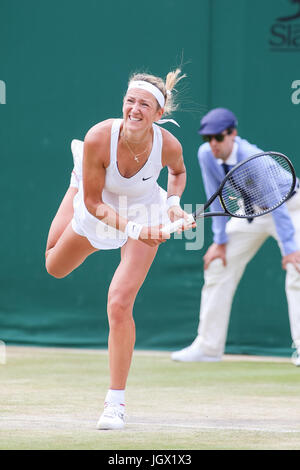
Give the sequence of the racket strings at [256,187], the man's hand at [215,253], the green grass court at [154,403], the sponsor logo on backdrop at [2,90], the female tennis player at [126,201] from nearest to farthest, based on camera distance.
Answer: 1. the green grass court at [154,403]
2. the female tennis player at [126,201]
3. the racket strings at [256,187]
4. the man's hand at [215,253]
5. the sponsor logo on backdrop at [2,90]

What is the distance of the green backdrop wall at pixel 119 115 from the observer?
261 inches

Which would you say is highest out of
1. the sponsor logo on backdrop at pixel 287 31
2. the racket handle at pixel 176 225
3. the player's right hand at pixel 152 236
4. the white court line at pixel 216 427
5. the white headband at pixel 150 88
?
the sponsor logo on backdrop at pixel 287 31

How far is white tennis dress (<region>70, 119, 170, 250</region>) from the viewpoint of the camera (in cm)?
414

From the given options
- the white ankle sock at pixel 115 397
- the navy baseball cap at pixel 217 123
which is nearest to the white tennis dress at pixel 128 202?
the white ankle sock at pixel 115 397

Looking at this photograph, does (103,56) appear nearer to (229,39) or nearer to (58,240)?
(229,39)

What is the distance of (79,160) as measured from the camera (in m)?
4.56

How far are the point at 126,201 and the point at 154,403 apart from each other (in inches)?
40.4

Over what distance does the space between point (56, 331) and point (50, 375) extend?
1.43 metres

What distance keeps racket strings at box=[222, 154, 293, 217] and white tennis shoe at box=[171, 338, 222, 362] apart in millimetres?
1364

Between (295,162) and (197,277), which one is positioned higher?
(295,162)

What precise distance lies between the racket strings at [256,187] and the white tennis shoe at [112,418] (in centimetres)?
100

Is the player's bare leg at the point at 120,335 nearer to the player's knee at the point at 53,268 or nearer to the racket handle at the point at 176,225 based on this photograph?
the racket handle at the point at 176,225

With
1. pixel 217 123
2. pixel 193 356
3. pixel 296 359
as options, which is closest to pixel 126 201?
pixel 217 123

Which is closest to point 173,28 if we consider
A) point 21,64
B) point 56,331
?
point 21,64
